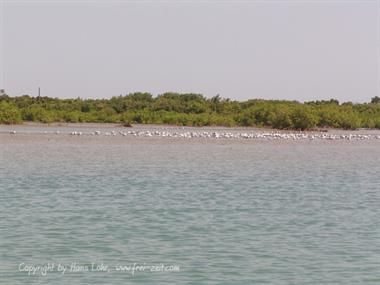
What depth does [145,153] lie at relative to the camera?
97.9 ft

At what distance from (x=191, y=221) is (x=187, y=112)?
186 ft

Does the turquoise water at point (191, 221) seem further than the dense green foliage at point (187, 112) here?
No

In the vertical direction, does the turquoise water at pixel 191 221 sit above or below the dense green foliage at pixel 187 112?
below

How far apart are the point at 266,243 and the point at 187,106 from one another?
5914cm

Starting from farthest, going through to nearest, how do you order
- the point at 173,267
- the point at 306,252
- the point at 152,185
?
the point at 152,185 → the point at 306,252 → the point at 173,267

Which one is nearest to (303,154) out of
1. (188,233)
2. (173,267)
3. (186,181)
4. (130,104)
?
(186,181)

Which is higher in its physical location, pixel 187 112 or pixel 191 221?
pixel 187 112

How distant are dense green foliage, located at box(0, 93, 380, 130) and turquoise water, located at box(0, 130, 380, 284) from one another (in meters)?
31.1

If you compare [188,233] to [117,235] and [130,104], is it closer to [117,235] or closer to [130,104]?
[117,235]

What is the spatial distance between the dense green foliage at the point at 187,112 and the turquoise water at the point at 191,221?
102 feet

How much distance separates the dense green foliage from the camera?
55.9 metres

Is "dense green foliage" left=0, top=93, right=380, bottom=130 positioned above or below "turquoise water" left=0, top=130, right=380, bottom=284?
above

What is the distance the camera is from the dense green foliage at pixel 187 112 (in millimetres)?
55906

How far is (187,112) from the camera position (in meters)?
69.1
